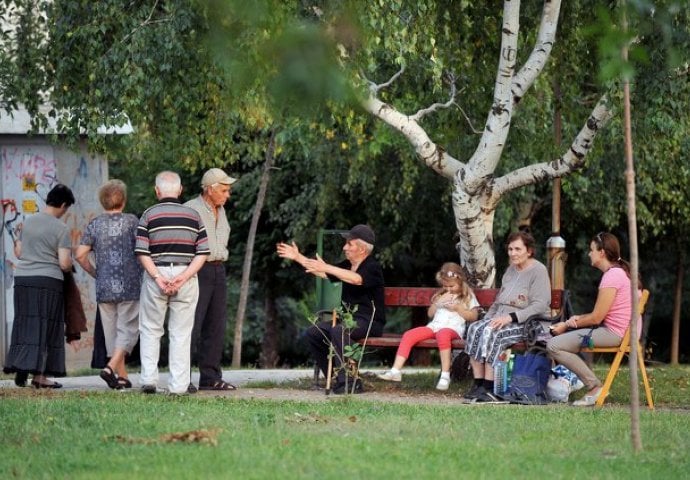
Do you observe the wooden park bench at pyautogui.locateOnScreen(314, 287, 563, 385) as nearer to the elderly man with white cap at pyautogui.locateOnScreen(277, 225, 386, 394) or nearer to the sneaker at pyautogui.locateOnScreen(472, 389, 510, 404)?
the elderly man with white cap at pyautogui.locateOnScreen(277, 225, 386, 394)

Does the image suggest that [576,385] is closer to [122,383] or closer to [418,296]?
[418,296]

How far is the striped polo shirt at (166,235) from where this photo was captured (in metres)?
12.2

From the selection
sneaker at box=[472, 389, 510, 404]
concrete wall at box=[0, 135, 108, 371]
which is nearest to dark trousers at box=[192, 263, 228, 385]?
sneaker at box=[472, 389, 510, 404]

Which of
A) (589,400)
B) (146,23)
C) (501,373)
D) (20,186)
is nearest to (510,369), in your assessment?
(501,373)

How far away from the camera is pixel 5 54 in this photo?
15.8 meters

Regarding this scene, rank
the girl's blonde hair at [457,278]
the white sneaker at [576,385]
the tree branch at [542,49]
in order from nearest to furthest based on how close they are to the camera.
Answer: the white sneaker at [576,385] < the girl's blonde hair at [457,278] < the tree branch at [542,49]

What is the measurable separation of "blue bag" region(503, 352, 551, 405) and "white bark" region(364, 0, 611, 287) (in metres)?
2.31

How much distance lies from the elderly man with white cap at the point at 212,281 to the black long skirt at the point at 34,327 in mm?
1286

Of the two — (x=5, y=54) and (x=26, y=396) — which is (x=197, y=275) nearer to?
(x=26, y=396)

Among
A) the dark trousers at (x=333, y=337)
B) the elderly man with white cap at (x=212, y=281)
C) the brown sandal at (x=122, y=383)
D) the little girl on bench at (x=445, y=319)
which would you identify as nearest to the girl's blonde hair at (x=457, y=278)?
the little girl on bench at (x=445, y=319)

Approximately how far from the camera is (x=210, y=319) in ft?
43.5

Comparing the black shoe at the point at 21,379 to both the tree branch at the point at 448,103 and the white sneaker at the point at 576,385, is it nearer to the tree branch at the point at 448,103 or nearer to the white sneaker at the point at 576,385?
the tree branch at the point at 448,103

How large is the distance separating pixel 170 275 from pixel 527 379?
3.07 m

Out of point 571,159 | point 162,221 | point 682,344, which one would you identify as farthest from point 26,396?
point 682,344
